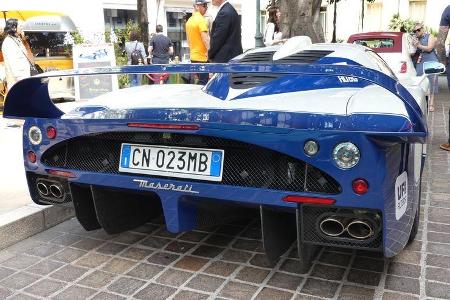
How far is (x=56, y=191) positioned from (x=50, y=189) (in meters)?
0.04

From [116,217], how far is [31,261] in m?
0.60

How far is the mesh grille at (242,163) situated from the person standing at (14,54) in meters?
5.37

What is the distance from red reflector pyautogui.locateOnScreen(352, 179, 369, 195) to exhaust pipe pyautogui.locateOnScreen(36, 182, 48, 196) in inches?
79.0

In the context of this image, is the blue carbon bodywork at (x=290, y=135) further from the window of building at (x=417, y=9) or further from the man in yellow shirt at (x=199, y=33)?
the window of building at (x=417, y=9)

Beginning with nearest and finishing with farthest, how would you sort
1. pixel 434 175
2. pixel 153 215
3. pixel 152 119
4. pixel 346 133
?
pixel 346 133
pixel 152 119
pixel 153 215
pixel 434 175

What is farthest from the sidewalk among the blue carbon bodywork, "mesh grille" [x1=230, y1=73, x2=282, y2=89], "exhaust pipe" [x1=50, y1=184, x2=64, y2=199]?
"mesh grille" [x1=230, y1=73, x2=282, y2=89]

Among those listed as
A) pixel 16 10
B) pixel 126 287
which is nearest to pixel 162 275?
pixel 126 287

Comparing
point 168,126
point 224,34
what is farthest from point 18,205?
point 224,34

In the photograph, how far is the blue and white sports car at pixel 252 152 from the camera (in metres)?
2.31

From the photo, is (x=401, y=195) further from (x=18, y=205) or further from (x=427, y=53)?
(x=427, y=53)

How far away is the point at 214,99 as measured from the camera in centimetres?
278

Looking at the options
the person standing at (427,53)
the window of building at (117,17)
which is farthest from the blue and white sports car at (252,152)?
the window of building at (117,17)

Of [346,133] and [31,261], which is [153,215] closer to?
[31,261]

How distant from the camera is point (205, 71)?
2512 mm
